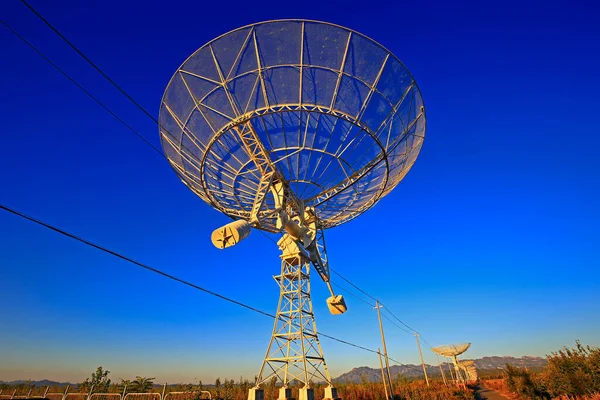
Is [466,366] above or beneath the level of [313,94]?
beneath

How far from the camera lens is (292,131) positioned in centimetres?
1405

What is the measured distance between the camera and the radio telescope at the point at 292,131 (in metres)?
11.5

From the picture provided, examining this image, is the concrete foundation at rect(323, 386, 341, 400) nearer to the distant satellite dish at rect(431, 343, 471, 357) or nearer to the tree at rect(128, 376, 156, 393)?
the tree at rect(128, 376, 156, 393)

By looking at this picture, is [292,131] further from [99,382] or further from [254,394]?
[99,382]

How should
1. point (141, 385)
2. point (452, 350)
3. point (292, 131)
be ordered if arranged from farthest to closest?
1. point (452, 350)
2. point (141, 385)
3. point (292, 131)

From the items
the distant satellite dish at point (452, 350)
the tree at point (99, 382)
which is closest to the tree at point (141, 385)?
the tree at point (99, 382)

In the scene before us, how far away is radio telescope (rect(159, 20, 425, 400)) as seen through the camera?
37.7 ft

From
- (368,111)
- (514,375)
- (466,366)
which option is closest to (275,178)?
(368,111)

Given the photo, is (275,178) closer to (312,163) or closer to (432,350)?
(312,163)

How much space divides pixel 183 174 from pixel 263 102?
18.4 feet

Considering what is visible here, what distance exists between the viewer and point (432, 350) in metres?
57.9

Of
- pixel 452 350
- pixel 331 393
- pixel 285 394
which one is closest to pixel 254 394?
pixel 285 394

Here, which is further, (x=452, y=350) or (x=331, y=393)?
(x=452, y=350)

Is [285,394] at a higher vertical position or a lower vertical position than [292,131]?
lower
